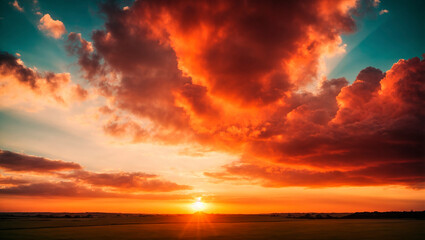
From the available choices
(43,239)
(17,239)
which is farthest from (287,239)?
(17,239)

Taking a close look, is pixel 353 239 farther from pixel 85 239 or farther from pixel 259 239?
pixel 85 239

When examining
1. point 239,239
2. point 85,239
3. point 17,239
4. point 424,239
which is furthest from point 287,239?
point 17,239

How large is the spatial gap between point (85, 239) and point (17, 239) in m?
14.5

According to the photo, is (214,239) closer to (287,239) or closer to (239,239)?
(239,239)

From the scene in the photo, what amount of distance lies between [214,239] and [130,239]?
59.0 feet

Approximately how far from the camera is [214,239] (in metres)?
49.5

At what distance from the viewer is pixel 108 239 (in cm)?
5159

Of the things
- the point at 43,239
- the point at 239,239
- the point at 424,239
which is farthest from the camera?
the point at 43,239

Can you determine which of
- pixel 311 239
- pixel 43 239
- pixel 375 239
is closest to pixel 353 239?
pixel 375 239

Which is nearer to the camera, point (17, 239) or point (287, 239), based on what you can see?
point (287, 239)

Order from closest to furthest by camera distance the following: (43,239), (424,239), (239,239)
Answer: (424,239) < (239,239) < (43,239)

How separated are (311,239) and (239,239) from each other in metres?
13.8

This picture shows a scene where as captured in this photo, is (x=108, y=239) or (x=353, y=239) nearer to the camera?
(x=353, y=239)

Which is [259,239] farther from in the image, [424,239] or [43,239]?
[43,239]
